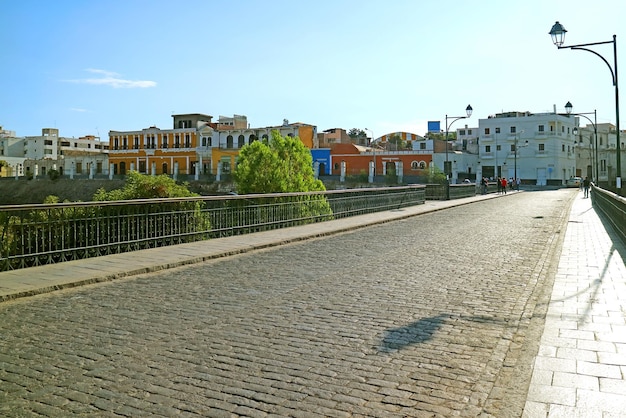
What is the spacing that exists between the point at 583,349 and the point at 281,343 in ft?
9.08

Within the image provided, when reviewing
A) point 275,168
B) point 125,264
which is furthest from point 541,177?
point 125,264

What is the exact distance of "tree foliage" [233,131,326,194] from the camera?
1003 inches

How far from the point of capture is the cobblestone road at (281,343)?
401cm

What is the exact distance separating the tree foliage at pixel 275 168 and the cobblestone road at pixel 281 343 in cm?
1519

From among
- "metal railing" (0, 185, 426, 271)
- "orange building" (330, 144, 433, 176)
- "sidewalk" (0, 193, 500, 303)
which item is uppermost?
"orange building" (330, 144, 433, 176)

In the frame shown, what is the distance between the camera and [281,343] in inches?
214

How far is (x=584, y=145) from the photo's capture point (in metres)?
105

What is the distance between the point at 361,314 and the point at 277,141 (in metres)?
20.7

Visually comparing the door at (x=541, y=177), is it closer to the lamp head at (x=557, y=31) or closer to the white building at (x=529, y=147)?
the white building at (x=529, y=147)

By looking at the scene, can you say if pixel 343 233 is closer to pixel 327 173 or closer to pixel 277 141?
pixel 277 141

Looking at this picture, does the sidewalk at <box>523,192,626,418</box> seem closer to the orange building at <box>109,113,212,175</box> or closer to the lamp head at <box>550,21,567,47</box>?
the lamp head at <box>550,21,567,47</box>

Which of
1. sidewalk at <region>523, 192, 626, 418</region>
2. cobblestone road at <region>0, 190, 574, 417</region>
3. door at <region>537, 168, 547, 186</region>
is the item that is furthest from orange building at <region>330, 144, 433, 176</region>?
cobblestone road at <region>0, 190, 574, 417</region>

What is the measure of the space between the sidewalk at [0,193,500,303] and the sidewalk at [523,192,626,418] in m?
6.61

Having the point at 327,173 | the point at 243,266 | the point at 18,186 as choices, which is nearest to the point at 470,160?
the point at 327,173
